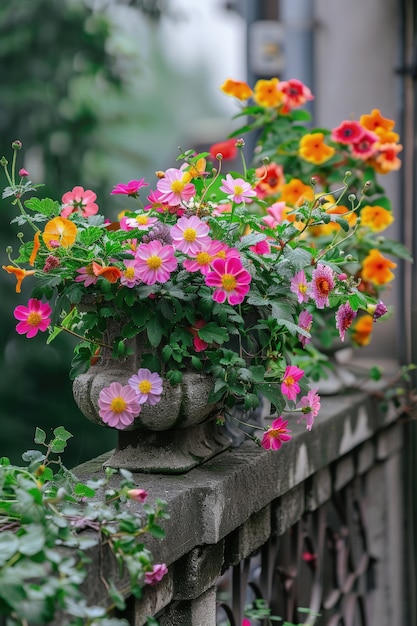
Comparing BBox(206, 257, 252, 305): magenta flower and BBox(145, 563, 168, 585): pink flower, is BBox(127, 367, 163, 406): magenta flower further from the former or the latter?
BBox(145, 563, 168, 585): pink flower

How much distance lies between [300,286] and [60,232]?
1.43ft

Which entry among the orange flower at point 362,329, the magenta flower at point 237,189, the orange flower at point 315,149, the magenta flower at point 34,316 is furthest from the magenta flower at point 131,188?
the orange flower at point 362,329

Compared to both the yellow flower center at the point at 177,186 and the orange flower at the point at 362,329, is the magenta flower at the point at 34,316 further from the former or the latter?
the orange flower at the point at 362,329

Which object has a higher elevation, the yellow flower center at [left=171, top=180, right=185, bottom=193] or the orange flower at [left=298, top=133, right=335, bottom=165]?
the yellow flower center at [left=171, top=180, right=185, bottom=193]

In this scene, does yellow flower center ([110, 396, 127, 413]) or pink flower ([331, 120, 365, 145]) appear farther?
pink flower ([331, 120, 365, 145])

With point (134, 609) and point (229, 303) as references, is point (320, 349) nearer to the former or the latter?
point (229, 303)

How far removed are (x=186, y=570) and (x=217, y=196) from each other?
715 mm

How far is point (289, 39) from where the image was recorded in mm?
3568

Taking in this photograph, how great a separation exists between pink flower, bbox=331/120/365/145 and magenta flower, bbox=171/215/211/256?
113 centimetres

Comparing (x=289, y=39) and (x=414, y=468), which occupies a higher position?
(x=289, y=39)

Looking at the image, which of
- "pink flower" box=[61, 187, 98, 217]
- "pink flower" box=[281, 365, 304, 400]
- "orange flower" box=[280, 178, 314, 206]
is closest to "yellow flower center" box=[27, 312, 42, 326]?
"pink flower" box=[61, 187, 98, 217]

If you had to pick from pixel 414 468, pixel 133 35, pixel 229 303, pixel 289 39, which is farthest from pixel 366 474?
pixel 133 35

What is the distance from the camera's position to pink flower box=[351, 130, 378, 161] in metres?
2.61

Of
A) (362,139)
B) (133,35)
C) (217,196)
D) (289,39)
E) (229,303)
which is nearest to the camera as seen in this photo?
(229,303)
